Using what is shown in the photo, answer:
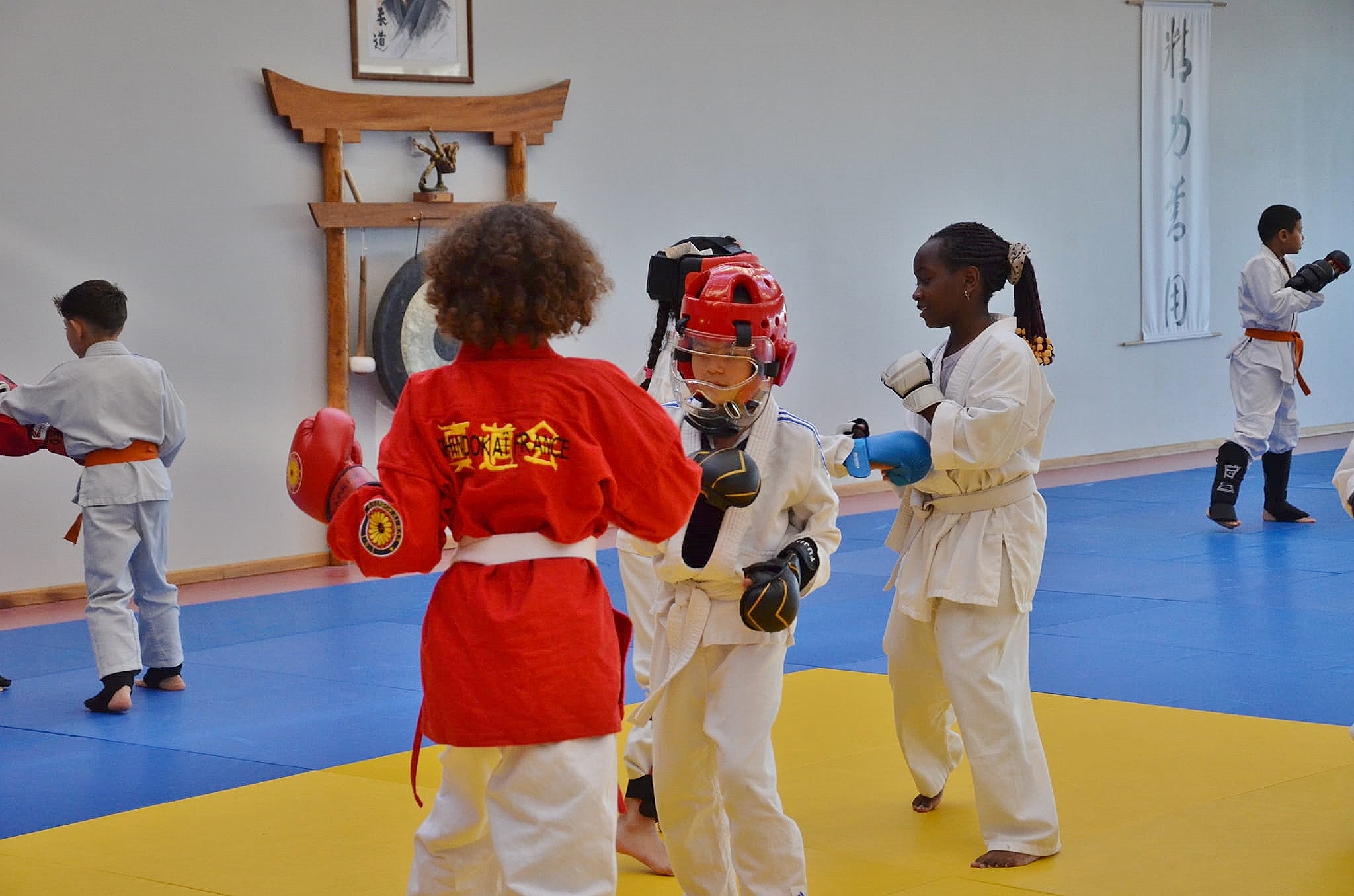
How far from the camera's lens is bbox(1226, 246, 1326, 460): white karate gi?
837 cm

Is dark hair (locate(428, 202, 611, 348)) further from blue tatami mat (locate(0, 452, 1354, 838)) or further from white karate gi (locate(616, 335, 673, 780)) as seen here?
blue tatami mat (locate(0, 452, 1354, 838))

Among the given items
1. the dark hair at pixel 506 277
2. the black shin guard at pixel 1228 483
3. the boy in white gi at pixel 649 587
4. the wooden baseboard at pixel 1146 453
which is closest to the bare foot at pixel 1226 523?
the black shin guard at pixel 1228 483

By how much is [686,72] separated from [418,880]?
763 centimetres

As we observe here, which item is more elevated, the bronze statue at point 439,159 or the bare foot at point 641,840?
the bronze statue at point 439,159

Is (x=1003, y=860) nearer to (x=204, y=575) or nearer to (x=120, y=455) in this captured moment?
(x=120, y=455)

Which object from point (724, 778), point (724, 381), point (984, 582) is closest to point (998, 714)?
point (984, 582)

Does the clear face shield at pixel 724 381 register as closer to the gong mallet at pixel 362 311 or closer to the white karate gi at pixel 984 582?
the white karate gi at pixel 984 582

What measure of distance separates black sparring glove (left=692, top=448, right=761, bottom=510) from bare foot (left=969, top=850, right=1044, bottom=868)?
110 cm

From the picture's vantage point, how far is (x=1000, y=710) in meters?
3.39

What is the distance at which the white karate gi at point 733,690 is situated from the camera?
9.37ft

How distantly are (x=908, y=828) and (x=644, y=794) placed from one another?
637mm

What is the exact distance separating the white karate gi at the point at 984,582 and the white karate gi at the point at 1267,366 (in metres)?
5.20

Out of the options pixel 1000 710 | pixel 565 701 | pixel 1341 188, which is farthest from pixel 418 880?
pixel 1341 188

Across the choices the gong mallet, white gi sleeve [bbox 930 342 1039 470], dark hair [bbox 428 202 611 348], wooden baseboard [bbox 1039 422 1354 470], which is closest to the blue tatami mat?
the gong mallet
